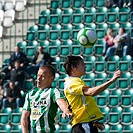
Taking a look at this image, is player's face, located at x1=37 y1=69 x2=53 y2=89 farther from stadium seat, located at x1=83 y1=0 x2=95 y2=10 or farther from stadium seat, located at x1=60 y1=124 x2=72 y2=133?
stadium seat, located at x1=83 y1=0 x2=95 y2=10

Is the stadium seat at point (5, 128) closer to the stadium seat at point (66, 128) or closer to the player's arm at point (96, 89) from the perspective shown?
the stadium seat at point (66, 128)

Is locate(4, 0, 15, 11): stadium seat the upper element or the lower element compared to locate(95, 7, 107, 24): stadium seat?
upper

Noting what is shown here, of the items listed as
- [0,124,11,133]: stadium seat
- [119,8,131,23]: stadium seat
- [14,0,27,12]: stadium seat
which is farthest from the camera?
[14,0,27,12]: stadium seat

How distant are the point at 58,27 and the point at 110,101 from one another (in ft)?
10.9

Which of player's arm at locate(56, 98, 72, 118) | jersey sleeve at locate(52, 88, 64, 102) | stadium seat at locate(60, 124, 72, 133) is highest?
jersey sleeve at locate(52, 88, 64, 102)

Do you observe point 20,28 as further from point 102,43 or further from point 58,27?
point 102,43

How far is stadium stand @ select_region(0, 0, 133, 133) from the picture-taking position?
14.4 m

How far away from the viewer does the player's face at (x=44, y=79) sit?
6.63 metres

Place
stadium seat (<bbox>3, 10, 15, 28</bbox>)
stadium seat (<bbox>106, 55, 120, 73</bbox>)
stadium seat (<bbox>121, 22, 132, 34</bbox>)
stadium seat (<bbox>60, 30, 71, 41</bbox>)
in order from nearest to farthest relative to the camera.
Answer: stadium seat (<bbox>106, 55, 120, 73</bbox>) → stadium seat (<bbox>121, 22, 132, 34</bbox>) → stadium seat (<bbox>60, 30, 71, 41</bbox>) → stadium seat (<bbox>3, 10, 15, 28</bbox>)

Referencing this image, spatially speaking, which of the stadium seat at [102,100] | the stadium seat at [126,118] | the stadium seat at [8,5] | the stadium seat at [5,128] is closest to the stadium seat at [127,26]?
the stadium seat at [102,100]

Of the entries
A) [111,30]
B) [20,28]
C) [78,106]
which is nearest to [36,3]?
[20,28]

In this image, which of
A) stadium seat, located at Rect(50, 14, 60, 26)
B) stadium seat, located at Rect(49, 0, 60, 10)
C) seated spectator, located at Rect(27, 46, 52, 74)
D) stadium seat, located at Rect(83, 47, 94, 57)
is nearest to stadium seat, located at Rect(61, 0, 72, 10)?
stadium seat, located at Rect(49, 0, 60, 10)

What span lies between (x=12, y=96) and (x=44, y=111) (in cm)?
869

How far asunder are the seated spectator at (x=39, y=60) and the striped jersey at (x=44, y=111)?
8.68 meters
